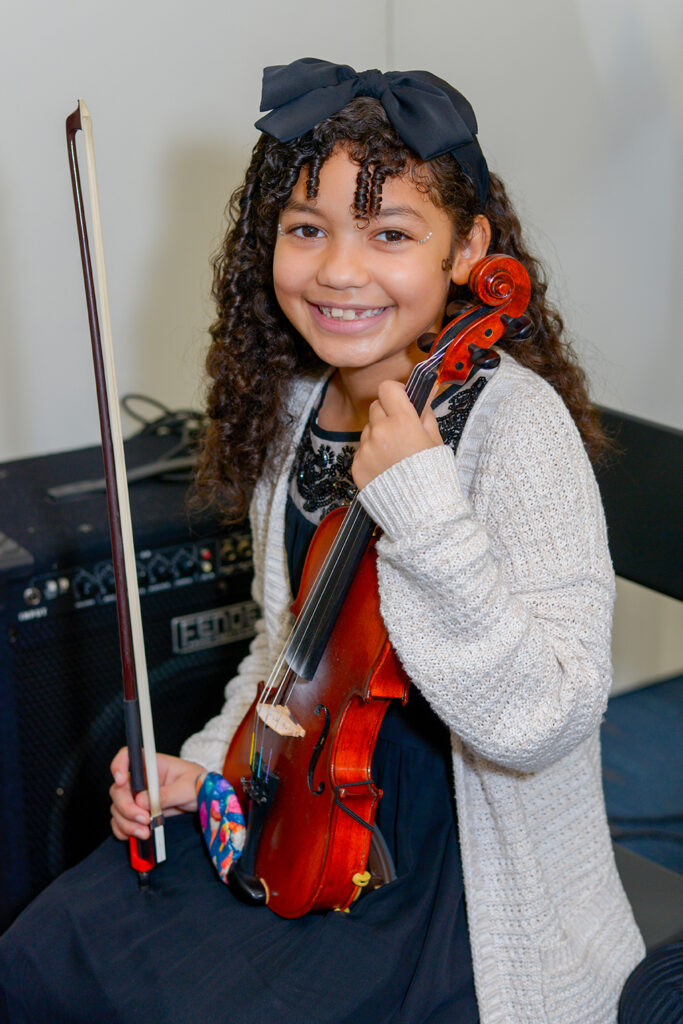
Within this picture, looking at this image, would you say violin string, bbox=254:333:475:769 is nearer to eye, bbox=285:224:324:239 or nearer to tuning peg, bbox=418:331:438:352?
tuning peg, bbox=418:331:438:352

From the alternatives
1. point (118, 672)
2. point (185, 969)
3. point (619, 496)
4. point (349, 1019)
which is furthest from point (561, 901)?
point (118, 672)

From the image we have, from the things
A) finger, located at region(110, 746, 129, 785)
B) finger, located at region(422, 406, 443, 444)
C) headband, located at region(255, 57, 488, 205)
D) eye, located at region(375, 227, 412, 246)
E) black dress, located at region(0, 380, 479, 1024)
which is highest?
headband, located at region(255, 57, 488, 205)

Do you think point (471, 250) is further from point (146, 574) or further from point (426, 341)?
point (146, 574)

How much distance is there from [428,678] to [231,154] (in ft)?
3.79

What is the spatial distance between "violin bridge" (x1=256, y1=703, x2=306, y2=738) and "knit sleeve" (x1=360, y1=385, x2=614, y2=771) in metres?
0.14

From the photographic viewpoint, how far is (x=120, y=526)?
0.96m

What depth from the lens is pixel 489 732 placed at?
0.88 m

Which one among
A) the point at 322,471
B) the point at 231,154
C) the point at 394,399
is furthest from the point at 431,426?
the point at 231,154

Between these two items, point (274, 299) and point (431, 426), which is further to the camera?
point (274, 299)

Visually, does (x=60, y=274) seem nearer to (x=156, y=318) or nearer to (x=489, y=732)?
(x=156, y=318)

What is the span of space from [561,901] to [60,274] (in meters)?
1.16

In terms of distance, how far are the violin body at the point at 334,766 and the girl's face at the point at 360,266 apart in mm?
174

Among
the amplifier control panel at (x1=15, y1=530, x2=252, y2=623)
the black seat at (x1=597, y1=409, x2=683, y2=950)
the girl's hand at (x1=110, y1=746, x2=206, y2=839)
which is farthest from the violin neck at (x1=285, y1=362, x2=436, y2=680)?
the amplifier control panel at (x1=15, y1=530, x2=252, y2=623)

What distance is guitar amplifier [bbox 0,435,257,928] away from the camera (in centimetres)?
140
